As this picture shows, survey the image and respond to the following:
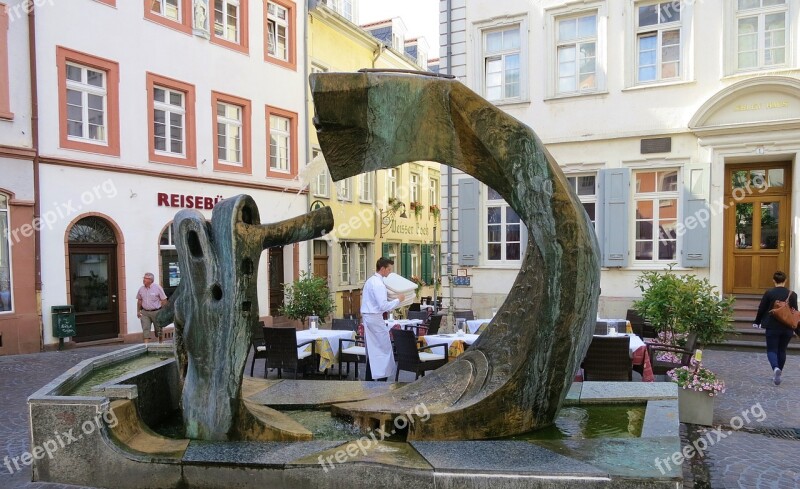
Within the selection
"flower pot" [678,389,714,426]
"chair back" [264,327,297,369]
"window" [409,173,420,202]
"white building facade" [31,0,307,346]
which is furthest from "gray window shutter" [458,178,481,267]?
"window" [409,173,420,202]

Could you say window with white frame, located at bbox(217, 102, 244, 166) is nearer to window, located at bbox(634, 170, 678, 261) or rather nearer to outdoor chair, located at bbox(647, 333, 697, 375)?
window, located at bbox(634, 170, 678, 261)

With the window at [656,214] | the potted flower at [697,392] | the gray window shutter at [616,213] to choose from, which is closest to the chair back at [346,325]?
the potted flower at [697,392]

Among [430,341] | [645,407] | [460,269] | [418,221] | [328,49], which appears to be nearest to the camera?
[645,407]

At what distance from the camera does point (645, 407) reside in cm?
482

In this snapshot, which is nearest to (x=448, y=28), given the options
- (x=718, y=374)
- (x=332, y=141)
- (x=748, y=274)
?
(x=748, y=274)

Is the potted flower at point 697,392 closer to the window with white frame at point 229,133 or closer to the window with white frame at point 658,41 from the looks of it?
the window with white frame at point 658,41

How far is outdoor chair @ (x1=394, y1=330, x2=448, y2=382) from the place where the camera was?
7.06 metres

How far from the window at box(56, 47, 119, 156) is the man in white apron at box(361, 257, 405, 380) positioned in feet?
28.1

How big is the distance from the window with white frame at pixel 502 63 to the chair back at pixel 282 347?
27.5 ft

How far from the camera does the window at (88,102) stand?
1237cm

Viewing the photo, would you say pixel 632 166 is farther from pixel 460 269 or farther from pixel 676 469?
pixel 676 469

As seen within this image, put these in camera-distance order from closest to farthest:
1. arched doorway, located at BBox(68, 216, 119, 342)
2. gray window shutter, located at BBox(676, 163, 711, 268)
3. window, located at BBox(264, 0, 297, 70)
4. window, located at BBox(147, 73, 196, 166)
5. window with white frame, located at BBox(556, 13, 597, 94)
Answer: gray window shutter, located at BBox(676, 163, 711, 268) → arched doorway, located at BBox(68, 216, 119, 342) → window with white frame, located at BBox(556, 13, 597, 94) → window, located at BBox(147, 73, 196, 166) → window, located at BBox(264, 0, 297, 70)

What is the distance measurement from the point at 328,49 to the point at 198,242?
17.4m

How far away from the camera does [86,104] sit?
12922 mm
